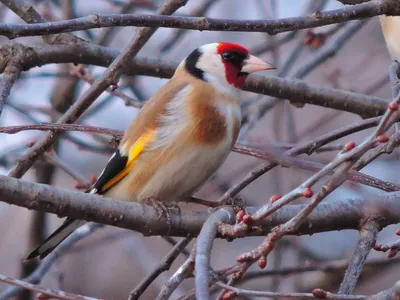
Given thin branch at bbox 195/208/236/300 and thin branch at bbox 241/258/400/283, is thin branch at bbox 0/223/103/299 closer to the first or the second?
thin branch at bbox 241/258/400/283

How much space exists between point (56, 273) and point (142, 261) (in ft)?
4.02

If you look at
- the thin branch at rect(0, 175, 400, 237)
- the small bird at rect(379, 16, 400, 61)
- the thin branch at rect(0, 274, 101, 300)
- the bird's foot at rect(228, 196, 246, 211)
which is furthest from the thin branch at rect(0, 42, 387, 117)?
the thin branch at rect(0, 274, 101, 300)

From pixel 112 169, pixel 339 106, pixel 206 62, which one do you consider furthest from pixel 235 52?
pixel 112 169

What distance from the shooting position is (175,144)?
322 centimetres

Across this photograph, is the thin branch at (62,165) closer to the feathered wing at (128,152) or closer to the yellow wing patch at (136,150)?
the feathered wing at (128,152)

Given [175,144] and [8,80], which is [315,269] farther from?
[8,80]

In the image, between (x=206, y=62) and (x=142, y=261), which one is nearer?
(x=206, y=62)

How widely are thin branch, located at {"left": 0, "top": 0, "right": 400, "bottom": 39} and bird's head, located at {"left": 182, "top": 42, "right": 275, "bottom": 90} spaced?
3.72 feet

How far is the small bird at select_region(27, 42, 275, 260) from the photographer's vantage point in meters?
3.20

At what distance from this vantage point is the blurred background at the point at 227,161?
4645 mm

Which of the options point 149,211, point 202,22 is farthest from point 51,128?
point 202,22

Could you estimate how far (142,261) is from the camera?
5.14 metres

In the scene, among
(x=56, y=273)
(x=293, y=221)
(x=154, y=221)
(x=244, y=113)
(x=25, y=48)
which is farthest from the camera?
(x=244, y=113)

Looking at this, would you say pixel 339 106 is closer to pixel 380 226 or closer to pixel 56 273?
pixel 380 226
